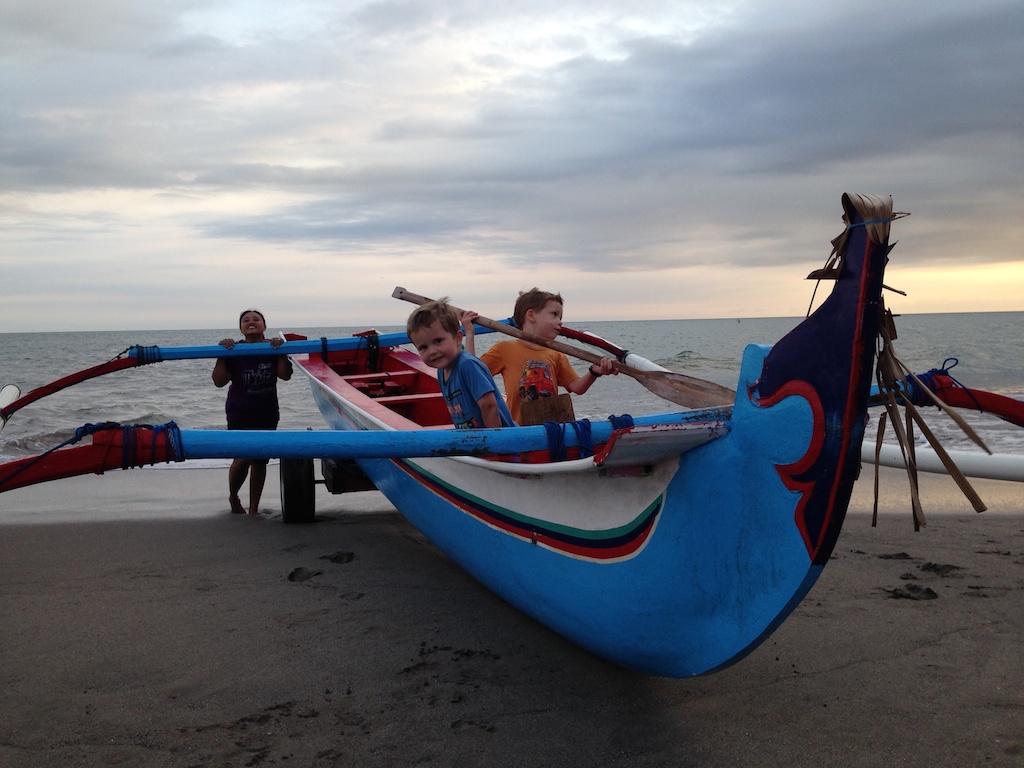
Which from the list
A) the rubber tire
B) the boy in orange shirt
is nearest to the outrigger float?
the boy in orange shirt

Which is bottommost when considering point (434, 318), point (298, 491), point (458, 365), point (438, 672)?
point (438, 672)

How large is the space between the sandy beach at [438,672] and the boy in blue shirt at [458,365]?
0.95 m

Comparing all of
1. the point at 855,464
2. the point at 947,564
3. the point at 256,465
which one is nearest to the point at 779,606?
the point at 855,464

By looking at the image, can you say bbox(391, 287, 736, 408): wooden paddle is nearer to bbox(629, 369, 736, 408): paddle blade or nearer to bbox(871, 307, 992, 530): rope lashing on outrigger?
bbox(629, 369, 736, 408): paddle blade

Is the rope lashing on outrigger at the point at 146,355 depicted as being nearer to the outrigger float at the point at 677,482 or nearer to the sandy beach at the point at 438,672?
the sandy beach at the point at 438,672

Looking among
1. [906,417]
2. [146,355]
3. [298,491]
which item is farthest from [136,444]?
[146,355]

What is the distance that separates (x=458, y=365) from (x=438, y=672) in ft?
3.86

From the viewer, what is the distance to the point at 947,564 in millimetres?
4031

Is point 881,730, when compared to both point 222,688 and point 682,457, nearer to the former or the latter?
point 682,457

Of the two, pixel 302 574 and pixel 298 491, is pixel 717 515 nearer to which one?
pixel 302 574

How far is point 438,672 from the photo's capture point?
2.85m

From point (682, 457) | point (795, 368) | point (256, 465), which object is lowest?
point (256, 465)

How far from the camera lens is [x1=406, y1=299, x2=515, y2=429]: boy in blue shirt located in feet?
9.48

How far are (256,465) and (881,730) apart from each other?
14.7ft
